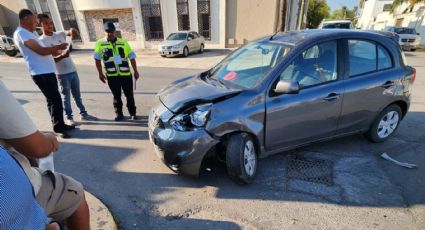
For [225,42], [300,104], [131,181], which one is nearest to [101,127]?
[131,181]

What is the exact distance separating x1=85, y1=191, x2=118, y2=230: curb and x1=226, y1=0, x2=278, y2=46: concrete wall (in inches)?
717

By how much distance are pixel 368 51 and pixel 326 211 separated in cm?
233

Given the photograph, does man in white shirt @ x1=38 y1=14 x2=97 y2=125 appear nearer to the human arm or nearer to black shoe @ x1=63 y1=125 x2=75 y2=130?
black shoe @ x1=63 y1=125 x2=75 y2=130

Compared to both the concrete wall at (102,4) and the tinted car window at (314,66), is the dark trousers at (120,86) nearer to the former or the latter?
the tinted car window at (314,66)

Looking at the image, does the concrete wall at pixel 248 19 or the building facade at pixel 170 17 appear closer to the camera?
the concrete wall at pixel 248 19

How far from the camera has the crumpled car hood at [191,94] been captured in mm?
2957

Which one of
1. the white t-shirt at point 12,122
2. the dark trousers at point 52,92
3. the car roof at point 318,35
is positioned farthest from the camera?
the dark trousers at point 52,92

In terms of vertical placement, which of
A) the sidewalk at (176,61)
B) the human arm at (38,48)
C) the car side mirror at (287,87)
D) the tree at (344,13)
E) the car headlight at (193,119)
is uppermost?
the human arm at (38,48)

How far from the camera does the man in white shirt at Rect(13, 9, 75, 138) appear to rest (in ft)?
12.3

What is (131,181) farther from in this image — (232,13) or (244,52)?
(232,13)

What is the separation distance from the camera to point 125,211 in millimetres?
2752

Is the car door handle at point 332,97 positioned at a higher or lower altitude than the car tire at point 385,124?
higher

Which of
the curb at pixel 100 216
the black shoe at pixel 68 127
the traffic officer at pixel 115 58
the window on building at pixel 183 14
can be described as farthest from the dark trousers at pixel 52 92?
the window on building at pixel 183 14

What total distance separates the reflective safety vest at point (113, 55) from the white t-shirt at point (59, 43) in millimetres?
588
